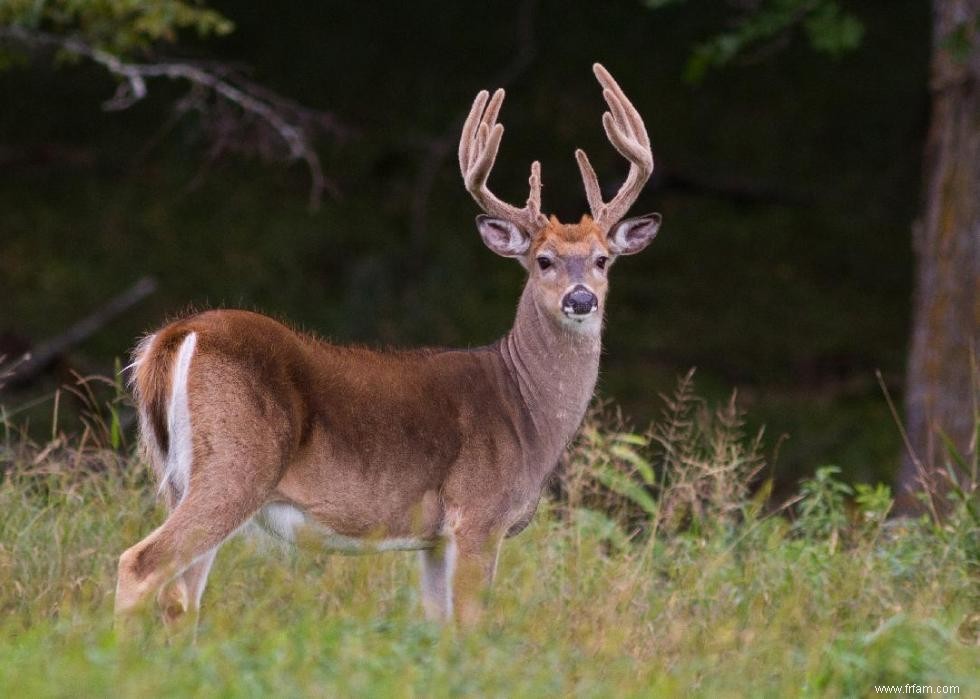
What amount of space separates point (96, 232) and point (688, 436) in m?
8.68

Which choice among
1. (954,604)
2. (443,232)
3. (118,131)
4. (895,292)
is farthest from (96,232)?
(954,604)

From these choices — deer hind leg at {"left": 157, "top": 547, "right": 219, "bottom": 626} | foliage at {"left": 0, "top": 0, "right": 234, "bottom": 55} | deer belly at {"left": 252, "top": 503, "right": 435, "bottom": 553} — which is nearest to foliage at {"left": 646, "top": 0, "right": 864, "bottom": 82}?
foliage at {"left": 0, "top": 0, "right": 234, "bottom": 55}

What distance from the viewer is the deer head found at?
668 centimetres

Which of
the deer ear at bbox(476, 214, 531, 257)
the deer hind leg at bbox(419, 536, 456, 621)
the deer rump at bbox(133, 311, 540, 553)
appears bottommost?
the deer hind leg at bbox(419, 536, 456, 621)

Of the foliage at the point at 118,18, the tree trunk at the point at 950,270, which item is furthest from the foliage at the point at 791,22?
the foliage at the point at 118,18

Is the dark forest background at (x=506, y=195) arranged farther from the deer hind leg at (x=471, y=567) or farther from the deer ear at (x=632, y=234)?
the deer hind leg at (x=471, y=567)

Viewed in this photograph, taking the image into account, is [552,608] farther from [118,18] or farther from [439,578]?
[118,18]

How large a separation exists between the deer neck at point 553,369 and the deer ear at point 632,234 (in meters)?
0.39

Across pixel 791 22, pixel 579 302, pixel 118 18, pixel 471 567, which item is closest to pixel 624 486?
pixel 579 302

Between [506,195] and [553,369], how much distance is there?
28.0ft

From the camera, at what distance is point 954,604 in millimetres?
6262

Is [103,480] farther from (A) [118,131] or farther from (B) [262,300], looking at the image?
(A) [118,131]

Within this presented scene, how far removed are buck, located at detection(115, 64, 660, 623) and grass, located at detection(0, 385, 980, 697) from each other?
24cm

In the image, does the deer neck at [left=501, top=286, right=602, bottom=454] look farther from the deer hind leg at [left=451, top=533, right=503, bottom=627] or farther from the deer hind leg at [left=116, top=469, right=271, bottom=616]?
the deer hind leg at [left=116, top=469, right=271, bottom=616]
